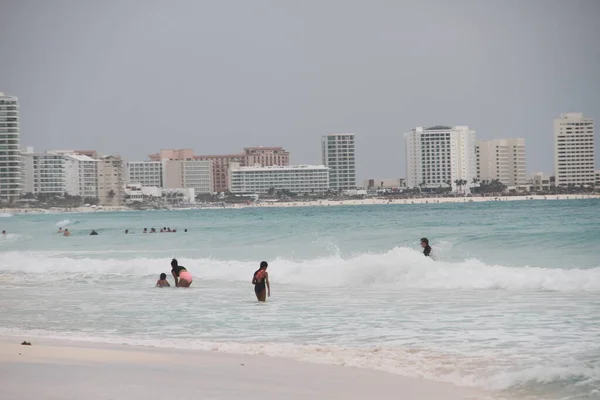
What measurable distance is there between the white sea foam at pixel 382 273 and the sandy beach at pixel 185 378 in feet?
32.7

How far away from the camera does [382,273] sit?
21.4 m

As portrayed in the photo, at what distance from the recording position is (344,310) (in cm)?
1525

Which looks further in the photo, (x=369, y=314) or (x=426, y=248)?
(x=426, y=248)

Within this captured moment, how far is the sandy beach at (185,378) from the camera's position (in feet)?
26.4

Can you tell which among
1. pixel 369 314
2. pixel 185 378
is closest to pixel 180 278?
pixel 369 314

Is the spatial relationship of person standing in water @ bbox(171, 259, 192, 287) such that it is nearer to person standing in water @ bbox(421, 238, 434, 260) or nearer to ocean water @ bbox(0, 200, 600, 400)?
ocean water @ bbox(0, 200, 600, 400)

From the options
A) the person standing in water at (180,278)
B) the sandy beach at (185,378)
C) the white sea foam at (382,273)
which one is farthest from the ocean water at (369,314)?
the sandy beach at (185,378)

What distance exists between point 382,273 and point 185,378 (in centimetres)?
1299

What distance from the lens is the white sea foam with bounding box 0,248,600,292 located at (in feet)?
62.3

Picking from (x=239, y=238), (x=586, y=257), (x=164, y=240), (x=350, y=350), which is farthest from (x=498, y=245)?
(x=350, y=350)

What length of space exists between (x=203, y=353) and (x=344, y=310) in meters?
4.99

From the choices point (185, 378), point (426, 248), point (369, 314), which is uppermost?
point (426, 248)

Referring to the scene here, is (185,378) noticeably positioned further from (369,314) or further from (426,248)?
(426,248)

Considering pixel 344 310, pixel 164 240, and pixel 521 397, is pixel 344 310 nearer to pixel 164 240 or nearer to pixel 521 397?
pixel 521 397
